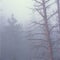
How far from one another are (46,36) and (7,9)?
2.97 m

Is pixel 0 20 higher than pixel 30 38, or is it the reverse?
pixel 0 20

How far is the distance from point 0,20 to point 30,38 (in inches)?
62.5

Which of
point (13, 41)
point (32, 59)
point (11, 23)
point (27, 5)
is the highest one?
point (27, 5)

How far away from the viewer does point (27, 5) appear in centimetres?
1104

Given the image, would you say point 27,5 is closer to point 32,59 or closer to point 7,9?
point 7,9

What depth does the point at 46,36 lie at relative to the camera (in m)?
8.79

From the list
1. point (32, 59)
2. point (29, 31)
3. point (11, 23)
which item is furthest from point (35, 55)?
point (11, 23)

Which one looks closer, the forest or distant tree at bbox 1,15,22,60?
the forest

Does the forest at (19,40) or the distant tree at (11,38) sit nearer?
the forest at (19,40)

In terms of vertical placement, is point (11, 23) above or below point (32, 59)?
above

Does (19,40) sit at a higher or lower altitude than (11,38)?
lower

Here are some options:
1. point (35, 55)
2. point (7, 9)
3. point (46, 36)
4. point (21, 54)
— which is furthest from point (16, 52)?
point (46, 36)

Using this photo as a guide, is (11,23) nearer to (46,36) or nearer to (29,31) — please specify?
(29,31)

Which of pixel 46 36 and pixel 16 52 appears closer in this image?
pixel 46 36
